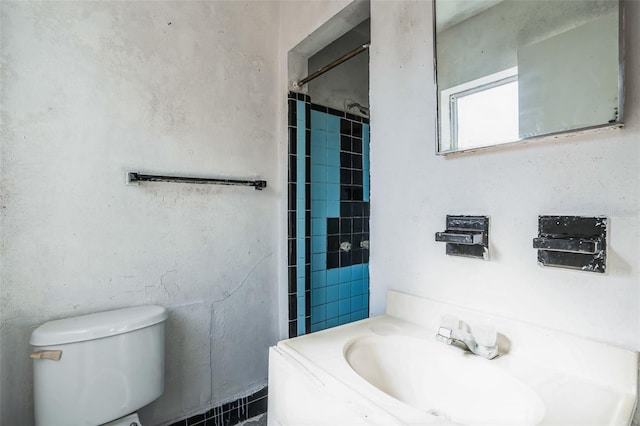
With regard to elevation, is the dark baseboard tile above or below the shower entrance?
below

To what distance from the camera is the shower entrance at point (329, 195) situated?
181 cm

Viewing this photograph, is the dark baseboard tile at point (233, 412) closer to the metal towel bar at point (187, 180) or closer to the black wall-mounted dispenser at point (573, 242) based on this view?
the metal towel bar at point (187, 180)

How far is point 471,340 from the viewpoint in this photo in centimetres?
86

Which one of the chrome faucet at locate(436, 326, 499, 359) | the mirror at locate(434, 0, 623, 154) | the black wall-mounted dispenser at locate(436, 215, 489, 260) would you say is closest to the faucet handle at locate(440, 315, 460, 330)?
the chrome faucet at locate(436, 326, 499, 359)

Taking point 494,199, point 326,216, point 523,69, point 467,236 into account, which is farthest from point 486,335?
point 326,216

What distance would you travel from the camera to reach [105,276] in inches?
51.1

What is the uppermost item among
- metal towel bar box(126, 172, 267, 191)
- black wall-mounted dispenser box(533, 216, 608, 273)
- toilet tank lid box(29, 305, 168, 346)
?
metal towel bar box(126, 172, 267, 191)

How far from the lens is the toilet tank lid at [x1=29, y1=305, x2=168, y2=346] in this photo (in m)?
1.06

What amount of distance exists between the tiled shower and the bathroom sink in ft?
2.98

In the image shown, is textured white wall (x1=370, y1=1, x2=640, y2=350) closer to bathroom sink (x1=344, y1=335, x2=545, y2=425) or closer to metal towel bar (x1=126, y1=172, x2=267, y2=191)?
bathroom sink (x1=344, y1=335, x2=545, y2=425)

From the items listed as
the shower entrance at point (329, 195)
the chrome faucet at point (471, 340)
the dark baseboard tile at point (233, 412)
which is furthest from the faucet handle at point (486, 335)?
the dark baseboard tile at point (233, 412)

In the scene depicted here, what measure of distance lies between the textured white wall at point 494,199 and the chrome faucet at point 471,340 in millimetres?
93

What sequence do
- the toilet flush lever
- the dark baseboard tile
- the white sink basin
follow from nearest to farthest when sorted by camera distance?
the white sink basin, the toilet flush lever, the dark baseboard tile

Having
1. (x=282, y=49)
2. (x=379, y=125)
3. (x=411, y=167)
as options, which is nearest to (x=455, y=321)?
(x=411, y=167)
